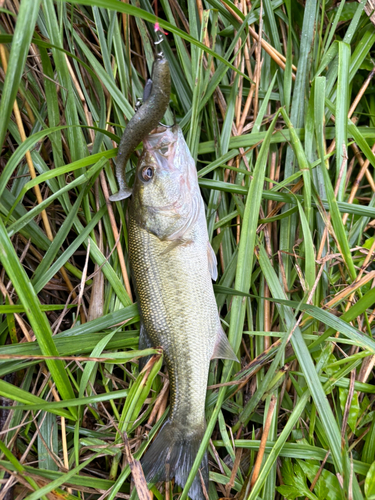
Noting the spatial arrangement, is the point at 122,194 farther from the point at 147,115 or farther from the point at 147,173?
the point at 147,115

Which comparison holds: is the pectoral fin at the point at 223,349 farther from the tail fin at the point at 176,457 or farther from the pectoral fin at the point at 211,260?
the tail fin at the point at 176,457

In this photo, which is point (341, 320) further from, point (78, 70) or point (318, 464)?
point (78, 70)

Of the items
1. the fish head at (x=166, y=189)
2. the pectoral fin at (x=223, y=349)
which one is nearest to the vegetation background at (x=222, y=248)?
the pectoral fin at (x=223, y=349)

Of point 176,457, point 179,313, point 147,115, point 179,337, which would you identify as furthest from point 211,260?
point 176,457

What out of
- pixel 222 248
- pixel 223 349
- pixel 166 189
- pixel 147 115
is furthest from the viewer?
pixel 222 248

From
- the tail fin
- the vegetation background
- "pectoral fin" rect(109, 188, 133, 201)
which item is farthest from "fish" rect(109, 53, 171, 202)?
the tail fin
